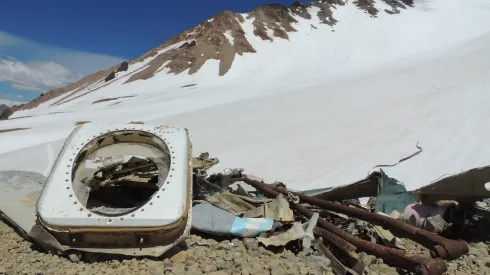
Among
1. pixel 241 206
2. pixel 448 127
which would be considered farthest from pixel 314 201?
pixel 448 127

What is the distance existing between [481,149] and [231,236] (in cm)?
886

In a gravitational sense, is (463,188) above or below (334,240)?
above

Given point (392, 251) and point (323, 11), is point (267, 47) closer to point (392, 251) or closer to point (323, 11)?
point (323, 11)

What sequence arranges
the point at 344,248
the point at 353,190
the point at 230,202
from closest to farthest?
1. the point at 344,248
2. the point at 230,202
3. the point at 353,190

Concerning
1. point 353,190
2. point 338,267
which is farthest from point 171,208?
point 353,190

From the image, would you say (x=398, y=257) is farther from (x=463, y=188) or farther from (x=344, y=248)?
(x=463, y=188)

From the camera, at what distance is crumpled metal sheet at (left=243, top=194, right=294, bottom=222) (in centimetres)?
468

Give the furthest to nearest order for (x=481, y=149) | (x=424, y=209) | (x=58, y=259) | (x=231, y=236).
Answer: (x=481, y=149) < (x=424, y=209) < (x=231, y=236) < (x=58, y=259)

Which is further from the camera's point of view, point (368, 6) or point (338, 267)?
point (368, 6)

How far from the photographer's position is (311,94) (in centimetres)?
2345

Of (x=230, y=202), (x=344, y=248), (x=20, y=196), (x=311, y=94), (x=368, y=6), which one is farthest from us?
(x=368, y=6)

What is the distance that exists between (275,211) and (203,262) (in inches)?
51.9

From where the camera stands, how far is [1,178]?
5.61 meters

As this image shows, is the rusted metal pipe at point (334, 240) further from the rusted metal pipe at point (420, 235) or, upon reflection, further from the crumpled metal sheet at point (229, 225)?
the rusted metal pipe at point (420, 235)
